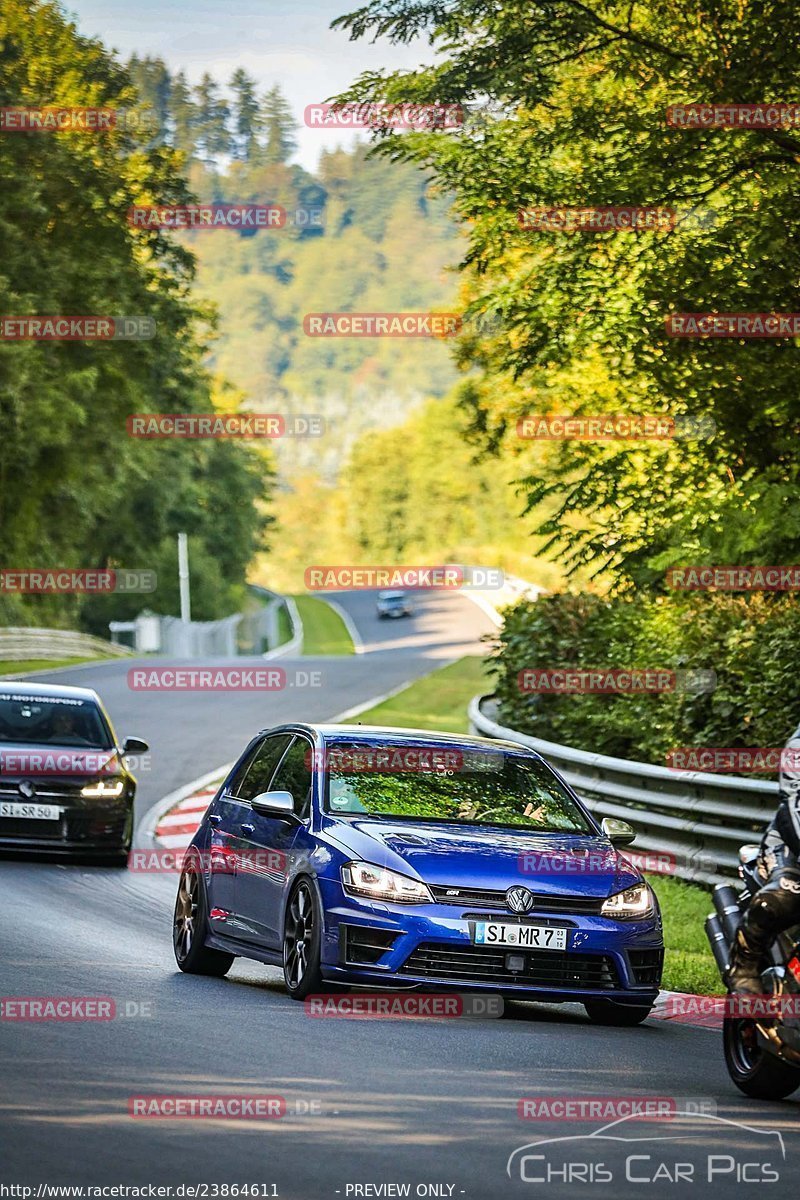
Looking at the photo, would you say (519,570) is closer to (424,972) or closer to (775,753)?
(775,753)

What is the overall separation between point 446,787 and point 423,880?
117cm

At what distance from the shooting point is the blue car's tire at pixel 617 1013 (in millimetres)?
10305

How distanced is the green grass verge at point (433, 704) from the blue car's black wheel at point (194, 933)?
742 inches

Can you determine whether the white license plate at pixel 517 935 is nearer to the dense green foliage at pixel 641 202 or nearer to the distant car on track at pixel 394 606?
the dense green foliage at pixel 641 202

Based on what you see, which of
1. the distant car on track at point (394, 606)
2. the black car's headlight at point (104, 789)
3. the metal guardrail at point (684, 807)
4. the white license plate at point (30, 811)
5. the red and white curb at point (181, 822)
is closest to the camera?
the metal guardrail at point (684, 807)

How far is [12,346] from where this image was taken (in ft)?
165

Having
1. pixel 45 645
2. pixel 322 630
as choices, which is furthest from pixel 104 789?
pixel 322 630

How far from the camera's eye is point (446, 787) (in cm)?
1101

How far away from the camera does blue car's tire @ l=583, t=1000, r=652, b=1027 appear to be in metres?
10.3

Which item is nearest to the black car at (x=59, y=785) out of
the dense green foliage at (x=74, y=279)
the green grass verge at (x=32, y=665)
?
the green grass verge at (x=32, y=665)
